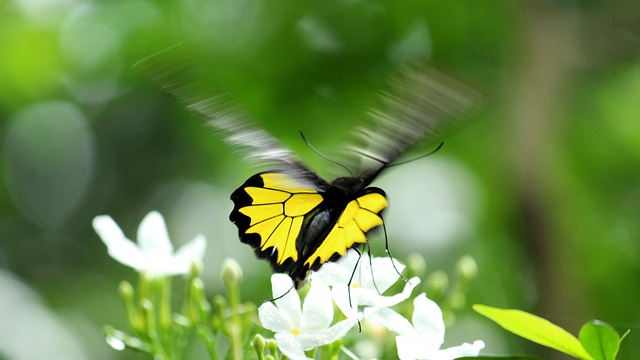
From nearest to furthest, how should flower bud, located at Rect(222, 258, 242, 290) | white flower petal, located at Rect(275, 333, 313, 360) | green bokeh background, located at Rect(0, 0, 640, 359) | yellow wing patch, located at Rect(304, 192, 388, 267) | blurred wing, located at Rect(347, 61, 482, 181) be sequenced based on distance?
blurred wing, located at Rect(347, 61, 482, 181), white flower petal, located at Rect(275, 333, 313, 360), yellow wing patch, located at Rect(304, 192, 388, 267), flower bud, located at Rect(222, 258, 242, 290), green bokeh background, located at Rect(0, 0, 640, 359)

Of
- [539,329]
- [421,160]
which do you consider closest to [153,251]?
[539,329]

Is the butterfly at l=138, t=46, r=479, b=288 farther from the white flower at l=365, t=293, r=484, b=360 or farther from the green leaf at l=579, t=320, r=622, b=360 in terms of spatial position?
the green leaf at l=579, t=320, r=622, b=360

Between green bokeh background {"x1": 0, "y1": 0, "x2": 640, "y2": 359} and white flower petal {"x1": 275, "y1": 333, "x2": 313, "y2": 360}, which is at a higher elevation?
white flower petal {"x1": 275, "y1": 333, "x2": 313, "y2": 360}

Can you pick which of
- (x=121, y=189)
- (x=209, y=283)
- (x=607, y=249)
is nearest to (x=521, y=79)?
(x=607, y=249)

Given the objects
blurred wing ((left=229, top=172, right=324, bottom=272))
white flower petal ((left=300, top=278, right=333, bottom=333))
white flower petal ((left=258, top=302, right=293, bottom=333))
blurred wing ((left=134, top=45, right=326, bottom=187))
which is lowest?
white flower petal ((left=258, top=302, right=293, bottom=333))

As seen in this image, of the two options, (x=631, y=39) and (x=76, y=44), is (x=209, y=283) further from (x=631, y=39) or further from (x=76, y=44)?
(x=631, y=39)

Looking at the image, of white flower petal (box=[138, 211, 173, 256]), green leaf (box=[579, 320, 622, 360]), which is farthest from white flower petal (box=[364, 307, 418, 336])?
white flower petal (box=[138, 211, 173, 256])
